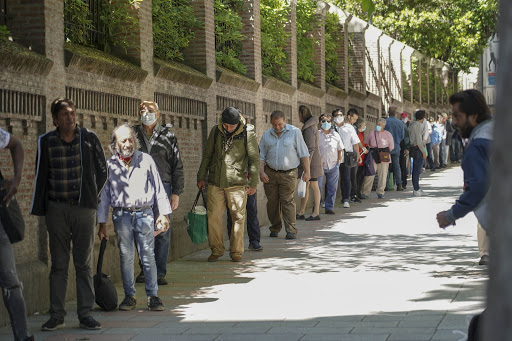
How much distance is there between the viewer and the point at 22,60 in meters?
8.45

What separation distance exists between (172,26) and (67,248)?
6968 mm

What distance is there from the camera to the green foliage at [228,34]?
1639 cm

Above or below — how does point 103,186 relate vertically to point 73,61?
below

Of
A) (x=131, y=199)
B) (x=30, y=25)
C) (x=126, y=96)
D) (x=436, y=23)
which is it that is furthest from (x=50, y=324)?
(x=436, y=23)

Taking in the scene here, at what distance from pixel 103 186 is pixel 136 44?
14.6ft

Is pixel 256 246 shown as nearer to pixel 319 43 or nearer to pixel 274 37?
pixel 274 37

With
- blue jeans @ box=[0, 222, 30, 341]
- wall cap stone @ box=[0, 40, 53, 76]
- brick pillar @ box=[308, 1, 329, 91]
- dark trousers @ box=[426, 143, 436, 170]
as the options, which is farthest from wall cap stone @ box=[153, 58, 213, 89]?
dark trousers @ box=[426, 143, 436, 170]

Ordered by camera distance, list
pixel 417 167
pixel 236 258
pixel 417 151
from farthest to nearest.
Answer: pixel 417 151
pixel 417 167
pixel 236 258

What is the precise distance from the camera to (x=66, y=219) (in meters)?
7.47

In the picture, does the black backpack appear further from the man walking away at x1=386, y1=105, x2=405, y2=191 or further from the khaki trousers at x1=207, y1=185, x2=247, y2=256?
the man walking away at x1=386, y1=105, x2=405, y2=191

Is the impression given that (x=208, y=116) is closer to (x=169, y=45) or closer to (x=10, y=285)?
(x=169, y=45)

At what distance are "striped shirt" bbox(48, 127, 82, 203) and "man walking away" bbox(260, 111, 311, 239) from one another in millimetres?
6756

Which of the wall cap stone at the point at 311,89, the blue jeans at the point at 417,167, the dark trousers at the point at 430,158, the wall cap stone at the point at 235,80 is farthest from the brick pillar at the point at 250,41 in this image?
the dark trousers at the point at 430,158

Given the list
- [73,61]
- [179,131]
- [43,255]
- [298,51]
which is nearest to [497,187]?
[43,255]
